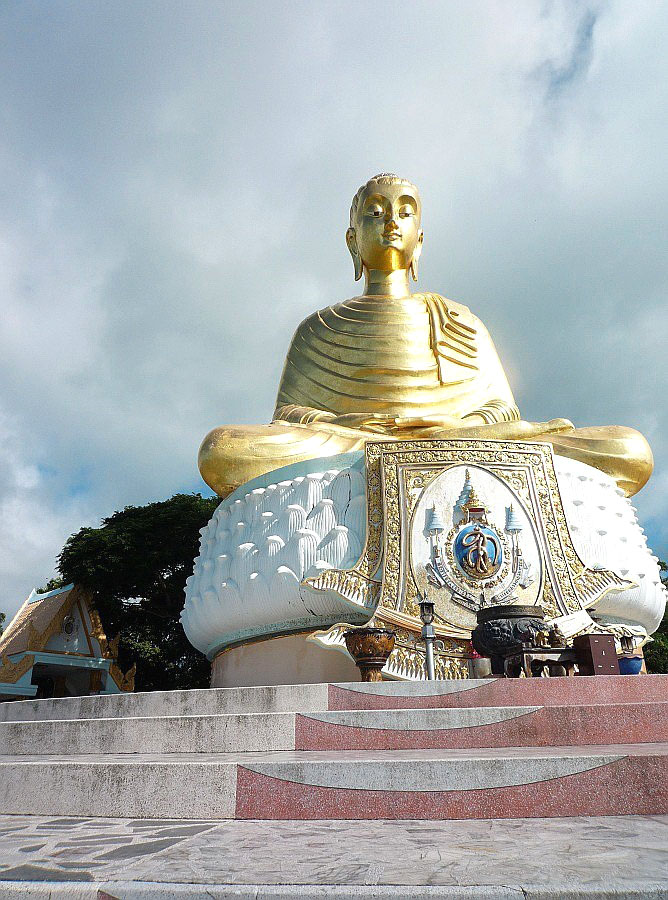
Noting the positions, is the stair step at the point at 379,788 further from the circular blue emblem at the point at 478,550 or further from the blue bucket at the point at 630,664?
the circular blue emblem at the point at 478,550

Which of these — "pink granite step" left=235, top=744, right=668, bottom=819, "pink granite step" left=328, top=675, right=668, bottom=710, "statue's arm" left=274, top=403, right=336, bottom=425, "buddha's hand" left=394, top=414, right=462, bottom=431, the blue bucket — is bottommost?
"pink granite step" left=235, top=744, right=668, bottom=819

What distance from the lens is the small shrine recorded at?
1554 centimetres

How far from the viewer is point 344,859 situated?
1949 millimetres

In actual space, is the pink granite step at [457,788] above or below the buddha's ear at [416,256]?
below

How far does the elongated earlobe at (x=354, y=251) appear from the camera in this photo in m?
13.0

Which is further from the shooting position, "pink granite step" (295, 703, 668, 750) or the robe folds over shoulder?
the robe folds over shoulder

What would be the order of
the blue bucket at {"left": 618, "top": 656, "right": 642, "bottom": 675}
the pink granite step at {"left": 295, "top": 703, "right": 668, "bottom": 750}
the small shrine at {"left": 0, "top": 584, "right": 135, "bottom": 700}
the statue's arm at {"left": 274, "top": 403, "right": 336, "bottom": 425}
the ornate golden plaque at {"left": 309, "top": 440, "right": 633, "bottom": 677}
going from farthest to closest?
the small shrine at {"left": 0, "top": 584, "right": 135, "bottom": 700} → the statue's arm at {"left": 274, "top": 403, "right": 336, "bottom": 425} → the ornate golden plaque at {"left": 309, "top": 440, "right": 633, "bottom": 677} → the blue bucket at {"left": 618, "top": 656, "right": 642, "bottom": 675} → the pink granite step at {"left": 295, "top": 703, "right": 668, "bottom": 750}

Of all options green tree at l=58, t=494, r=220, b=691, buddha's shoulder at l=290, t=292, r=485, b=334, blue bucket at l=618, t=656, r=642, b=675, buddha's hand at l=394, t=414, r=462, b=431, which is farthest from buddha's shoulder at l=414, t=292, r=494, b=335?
Result: green tree at l=58, t=494, r=220, b=691

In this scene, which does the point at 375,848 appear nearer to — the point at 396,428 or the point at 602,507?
the point at 602,507

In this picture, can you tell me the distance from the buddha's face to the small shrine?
11.0 metres

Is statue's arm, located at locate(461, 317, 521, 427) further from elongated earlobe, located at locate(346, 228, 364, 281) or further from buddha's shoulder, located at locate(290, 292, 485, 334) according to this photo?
elongated earlobe, located at locate(346, 228, 364, 281)

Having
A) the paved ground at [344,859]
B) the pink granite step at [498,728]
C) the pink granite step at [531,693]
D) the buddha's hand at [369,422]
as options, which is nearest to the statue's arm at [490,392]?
the buddha's hand at [369,422]

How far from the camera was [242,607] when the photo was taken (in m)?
8.20

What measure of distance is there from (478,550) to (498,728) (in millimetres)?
4099
